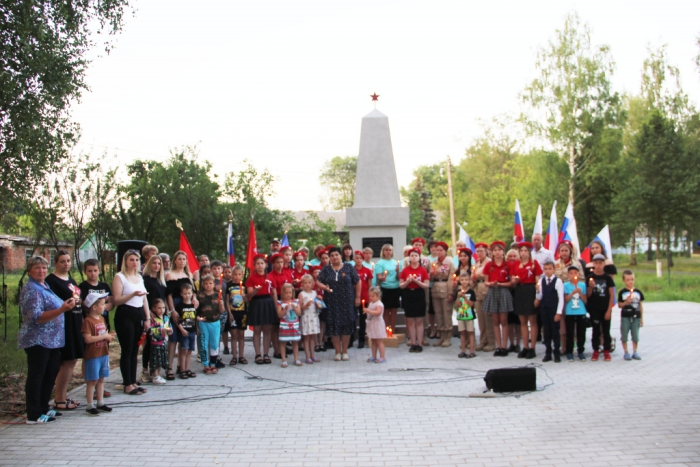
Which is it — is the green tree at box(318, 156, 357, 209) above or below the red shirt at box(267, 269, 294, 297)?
above

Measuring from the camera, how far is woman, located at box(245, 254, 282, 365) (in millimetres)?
9109

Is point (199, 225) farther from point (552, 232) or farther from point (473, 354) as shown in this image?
point (473, 354)

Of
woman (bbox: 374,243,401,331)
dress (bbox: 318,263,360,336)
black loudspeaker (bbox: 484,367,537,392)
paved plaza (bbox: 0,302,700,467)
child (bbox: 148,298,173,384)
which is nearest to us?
paved plaza (bbox: 0,302,700,467)

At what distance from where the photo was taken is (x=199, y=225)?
69.7ft

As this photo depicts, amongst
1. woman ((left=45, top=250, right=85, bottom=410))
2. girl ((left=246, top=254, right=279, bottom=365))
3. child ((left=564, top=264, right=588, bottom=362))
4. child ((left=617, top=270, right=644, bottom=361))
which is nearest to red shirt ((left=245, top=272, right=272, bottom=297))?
girl ((left=246, top=254, right=279, bottom=365))

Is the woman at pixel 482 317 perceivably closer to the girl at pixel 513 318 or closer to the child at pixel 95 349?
the girl at pixel 513 318

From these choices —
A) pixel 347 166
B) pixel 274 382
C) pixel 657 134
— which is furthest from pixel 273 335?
pixel 347 166

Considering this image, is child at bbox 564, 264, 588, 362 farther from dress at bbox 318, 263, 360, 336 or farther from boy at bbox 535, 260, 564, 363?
dress at bbox 318, 263, 360, 336

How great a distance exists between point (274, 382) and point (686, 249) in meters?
63.4

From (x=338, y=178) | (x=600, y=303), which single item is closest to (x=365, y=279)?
(x=600, y=303)

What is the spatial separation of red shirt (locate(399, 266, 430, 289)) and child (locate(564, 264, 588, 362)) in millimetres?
2198

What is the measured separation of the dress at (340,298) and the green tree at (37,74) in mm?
5444

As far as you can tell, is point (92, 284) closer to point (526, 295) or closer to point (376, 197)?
point (526, 295)

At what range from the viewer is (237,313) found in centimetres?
915
